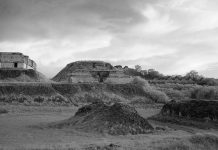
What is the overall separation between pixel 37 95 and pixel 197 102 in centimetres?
1993

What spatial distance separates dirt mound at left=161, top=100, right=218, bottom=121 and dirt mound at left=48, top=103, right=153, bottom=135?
17.4ft

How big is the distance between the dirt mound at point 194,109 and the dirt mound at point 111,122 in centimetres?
530

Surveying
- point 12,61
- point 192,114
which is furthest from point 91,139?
point 12,61

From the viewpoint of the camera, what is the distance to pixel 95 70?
53938mm

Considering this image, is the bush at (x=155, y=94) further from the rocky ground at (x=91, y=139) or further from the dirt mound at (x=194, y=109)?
the rocky ground at (x=91, y=139)

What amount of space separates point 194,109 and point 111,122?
772 centimetres

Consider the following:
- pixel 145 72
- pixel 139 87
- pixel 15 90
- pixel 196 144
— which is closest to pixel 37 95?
pixel 15 90

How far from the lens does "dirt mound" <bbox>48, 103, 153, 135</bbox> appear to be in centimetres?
1702

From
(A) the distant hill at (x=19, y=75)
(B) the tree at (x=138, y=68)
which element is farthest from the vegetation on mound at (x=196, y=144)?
(B) the tree at (x=138, y=68)

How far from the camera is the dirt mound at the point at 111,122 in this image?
17016mm

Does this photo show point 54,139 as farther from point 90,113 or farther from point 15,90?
point 15,90

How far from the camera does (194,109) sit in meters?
22.5

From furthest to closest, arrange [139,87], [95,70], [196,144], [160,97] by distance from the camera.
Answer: [95,70] → [139,87] → [160,97] → [196,144]

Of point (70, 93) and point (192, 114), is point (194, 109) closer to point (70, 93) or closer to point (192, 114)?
point (192, 114)
